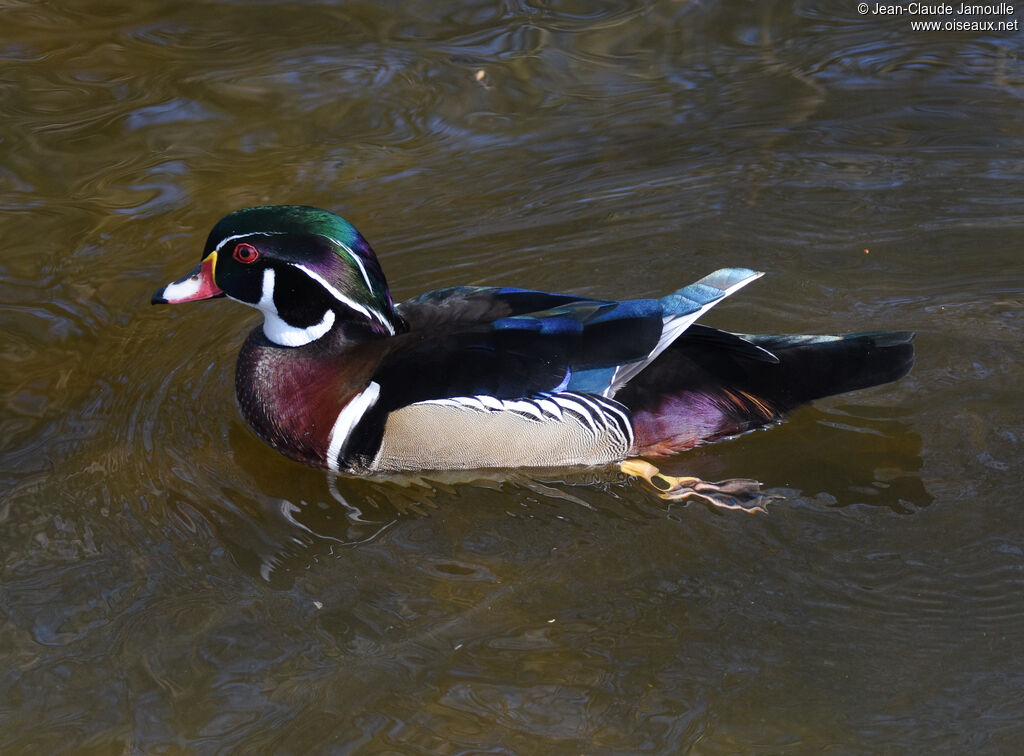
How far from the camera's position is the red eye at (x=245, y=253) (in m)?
4.30

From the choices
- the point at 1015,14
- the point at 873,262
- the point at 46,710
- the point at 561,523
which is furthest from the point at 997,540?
the point at 1015,14

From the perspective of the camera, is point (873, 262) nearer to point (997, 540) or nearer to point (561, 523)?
point (997, 540)

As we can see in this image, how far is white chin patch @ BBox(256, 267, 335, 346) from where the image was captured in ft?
14.6

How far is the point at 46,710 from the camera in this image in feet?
11.6

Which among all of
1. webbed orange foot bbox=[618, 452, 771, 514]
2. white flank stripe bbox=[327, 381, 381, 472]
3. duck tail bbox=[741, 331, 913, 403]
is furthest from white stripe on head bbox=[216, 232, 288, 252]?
duck tail bbox=[741, 331, 913, 403]

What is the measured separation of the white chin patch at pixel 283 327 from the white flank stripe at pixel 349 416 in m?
0.33

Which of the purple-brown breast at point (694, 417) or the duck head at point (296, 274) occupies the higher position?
the duck head at point (296, 274)

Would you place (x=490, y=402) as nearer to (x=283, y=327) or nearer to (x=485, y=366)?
(x=485, y=366)

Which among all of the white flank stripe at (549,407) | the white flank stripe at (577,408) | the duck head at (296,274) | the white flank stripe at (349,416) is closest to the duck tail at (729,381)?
the white flank stripe at (577,408)

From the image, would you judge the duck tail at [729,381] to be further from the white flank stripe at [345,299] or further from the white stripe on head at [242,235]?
the white stripe on head at [242,235]

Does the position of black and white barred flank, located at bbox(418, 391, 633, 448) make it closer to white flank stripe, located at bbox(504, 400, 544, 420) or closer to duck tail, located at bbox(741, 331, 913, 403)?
white flank stripe, located at bbox(504, 400, 544, 420)

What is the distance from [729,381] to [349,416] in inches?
55.0

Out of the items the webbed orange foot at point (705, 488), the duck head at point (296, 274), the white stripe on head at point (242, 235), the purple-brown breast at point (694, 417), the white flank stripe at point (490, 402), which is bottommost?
the webbed orange foot at point (705, 488)

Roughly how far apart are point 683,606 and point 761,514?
55 cm
